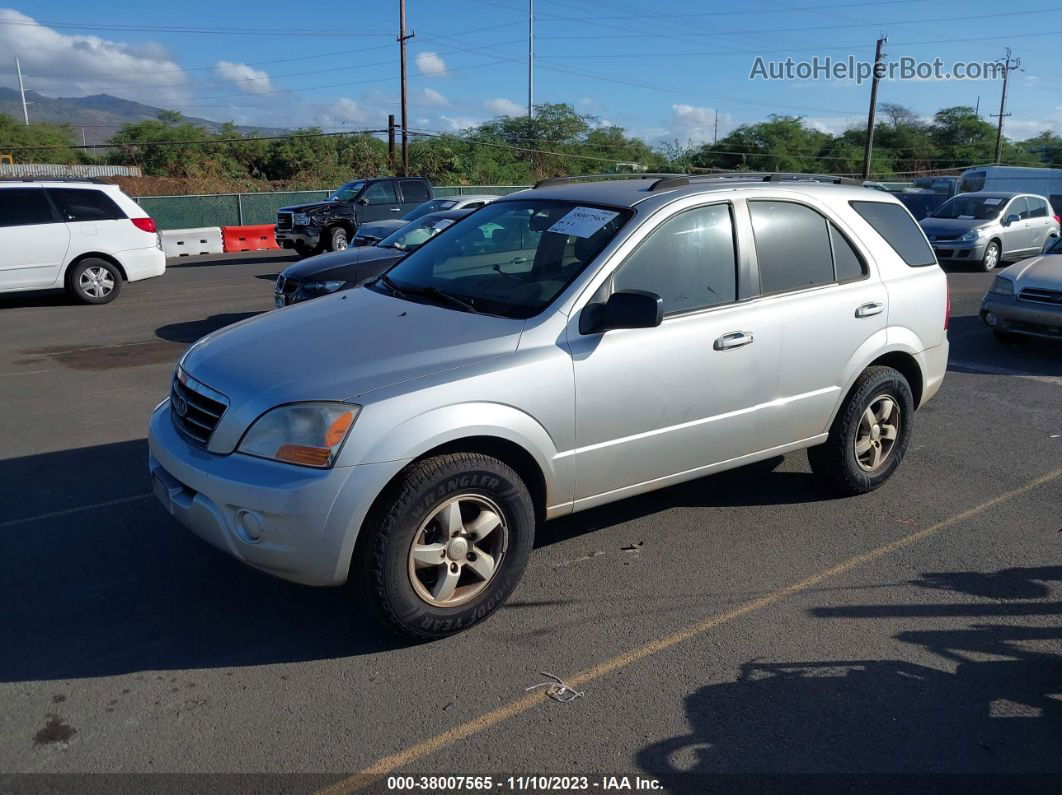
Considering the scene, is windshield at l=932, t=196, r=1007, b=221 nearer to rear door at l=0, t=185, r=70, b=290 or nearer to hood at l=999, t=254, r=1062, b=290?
hood at l=999, t=254, r=1062, b=290

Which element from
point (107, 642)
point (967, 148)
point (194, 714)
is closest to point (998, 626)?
point (194, 714)

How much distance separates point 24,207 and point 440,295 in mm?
10445

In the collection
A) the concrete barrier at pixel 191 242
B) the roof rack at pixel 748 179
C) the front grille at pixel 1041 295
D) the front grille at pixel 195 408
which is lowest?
the concrete barrier at pixel 191 242

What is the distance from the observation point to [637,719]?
332 centimetres

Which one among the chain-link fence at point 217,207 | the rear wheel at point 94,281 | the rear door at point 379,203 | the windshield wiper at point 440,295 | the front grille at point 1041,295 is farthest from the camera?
the chain-link fence at point 217,207

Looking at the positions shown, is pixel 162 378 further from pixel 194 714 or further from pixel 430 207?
pixel 430 207

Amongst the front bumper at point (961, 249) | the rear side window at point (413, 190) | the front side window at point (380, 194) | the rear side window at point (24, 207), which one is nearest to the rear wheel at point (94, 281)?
the rear side window at point (24, 207)

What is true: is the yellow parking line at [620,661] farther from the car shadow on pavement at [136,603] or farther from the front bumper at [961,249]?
the front bumper at [961,249]

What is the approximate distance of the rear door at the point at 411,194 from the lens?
20.6 m

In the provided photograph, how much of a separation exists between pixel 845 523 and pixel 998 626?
1213 mm

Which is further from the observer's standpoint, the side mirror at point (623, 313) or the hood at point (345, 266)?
the hood at point (345, 266)

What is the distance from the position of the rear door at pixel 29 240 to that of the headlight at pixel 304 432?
10.8m

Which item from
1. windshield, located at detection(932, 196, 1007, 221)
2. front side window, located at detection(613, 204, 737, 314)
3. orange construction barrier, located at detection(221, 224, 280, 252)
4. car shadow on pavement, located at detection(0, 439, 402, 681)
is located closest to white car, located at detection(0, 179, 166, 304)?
car shadow on pavement, located at detection(0, 439, 402, 681)

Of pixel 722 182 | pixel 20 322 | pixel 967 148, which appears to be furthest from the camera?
pixel 967 148
